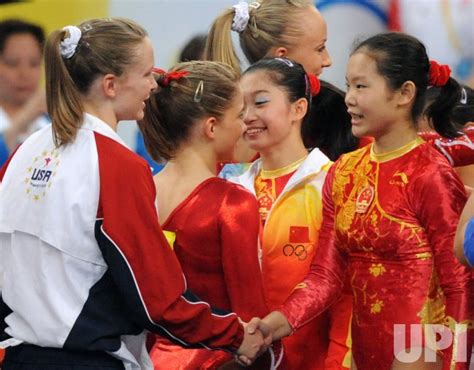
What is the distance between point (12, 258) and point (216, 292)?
69 cm

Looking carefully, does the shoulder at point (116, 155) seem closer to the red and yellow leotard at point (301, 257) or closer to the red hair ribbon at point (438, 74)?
the red and yellow leotard at point (301, 257)

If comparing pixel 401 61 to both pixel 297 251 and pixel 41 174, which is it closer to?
pixel 297 251

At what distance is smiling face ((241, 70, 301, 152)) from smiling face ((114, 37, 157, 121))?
0.69 m

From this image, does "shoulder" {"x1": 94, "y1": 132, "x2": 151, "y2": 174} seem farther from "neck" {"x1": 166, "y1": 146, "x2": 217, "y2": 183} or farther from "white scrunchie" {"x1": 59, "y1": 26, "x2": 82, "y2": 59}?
"neck" {"x1": 166, "y1": 146, "x2": 217, "y2": 183}

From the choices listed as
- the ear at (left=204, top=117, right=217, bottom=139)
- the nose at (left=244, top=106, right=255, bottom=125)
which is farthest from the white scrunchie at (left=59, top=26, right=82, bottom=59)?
the nose at (left=244, top=106, right=255, bottom=125)

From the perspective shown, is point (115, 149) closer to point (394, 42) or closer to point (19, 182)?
point (19, 182)

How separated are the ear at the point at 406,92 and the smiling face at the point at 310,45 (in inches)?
37.2

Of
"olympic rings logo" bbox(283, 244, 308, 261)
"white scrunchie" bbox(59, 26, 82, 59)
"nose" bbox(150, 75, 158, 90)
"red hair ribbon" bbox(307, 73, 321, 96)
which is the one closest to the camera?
"white scrunchie" bbox(59, 26, 82, 59)

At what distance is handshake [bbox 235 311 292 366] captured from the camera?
3271 millimetres

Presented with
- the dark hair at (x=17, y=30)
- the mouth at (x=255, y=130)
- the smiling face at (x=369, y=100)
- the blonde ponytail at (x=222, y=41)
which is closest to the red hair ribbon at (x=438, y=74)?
the smiling face at (x=369, y=100)

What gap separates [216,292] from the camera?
3.45m

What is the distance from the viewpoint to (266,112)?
3.80 m

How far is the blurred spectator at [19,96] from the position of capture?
5.55 meters

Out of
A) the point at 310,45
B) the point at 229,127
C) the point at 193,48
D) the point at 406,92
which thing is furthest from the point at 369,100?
the point at 193,48
